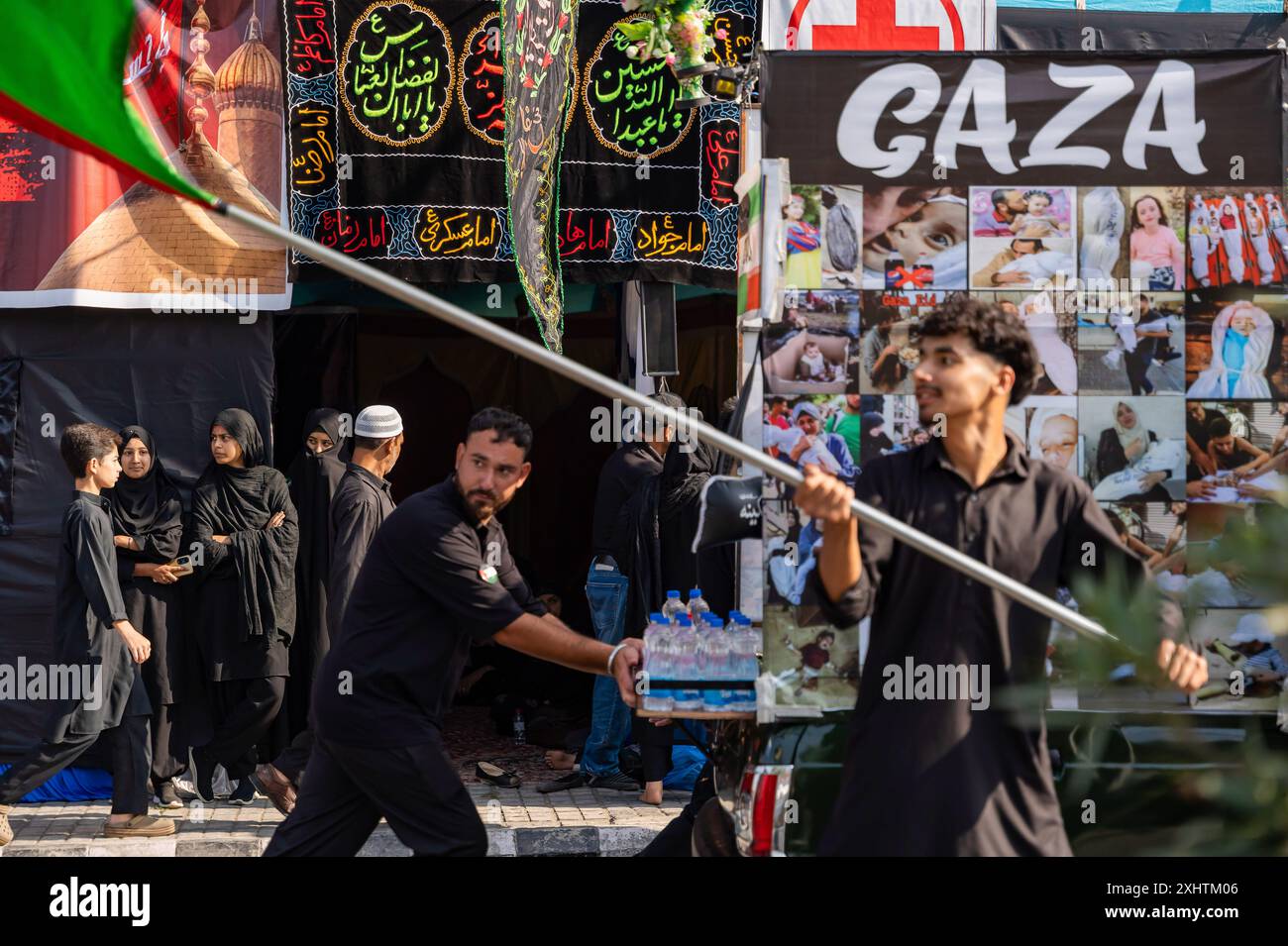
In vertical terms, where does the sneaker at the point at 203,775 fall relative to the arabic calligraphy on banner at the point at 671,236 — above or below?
below

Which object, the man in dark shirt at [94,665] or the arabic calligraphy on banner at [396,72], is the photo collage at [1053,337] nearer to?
the man in dark shirt at [94,665]

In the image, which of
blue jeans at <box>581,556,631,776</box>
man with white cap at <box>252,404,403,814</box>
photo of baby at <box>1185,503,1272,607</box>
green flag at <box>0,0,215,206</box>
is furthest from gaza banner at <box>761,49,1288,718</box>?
blue jeans at <box>581,556,631,776</box>

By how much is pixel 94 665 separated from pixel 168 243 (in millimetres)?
2730

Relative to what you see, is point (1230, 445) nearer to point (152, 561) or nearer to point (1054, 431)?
point (1054, 431)

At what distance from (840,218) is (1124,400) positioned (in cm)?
115

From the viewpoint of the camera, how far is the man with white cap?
27.5ft

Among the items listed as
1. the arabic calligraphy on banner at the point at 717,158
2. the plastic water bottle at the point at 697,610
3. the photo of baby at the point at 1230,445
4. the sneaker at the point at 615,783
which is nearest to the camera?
the photo of baby at the point at 1230,445

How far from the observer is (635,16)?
6.88 metres

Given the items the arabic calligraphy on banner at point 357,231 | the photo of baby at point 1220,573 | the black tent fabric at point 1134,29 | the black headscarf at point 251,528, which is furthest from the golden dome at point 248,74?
the photo of baby at point 1220,573

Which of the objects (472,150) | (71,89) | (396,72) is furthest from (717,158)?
(71,89)

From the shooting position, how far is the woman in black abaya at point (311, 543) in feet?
31.0

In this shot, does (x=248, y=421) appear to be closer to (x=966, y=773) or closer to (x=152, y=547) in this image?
(x=152, y=547)

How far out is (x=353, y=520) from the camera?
27.4 feet

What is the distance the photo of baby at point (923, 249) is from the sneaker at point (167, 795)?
5.58 meters
